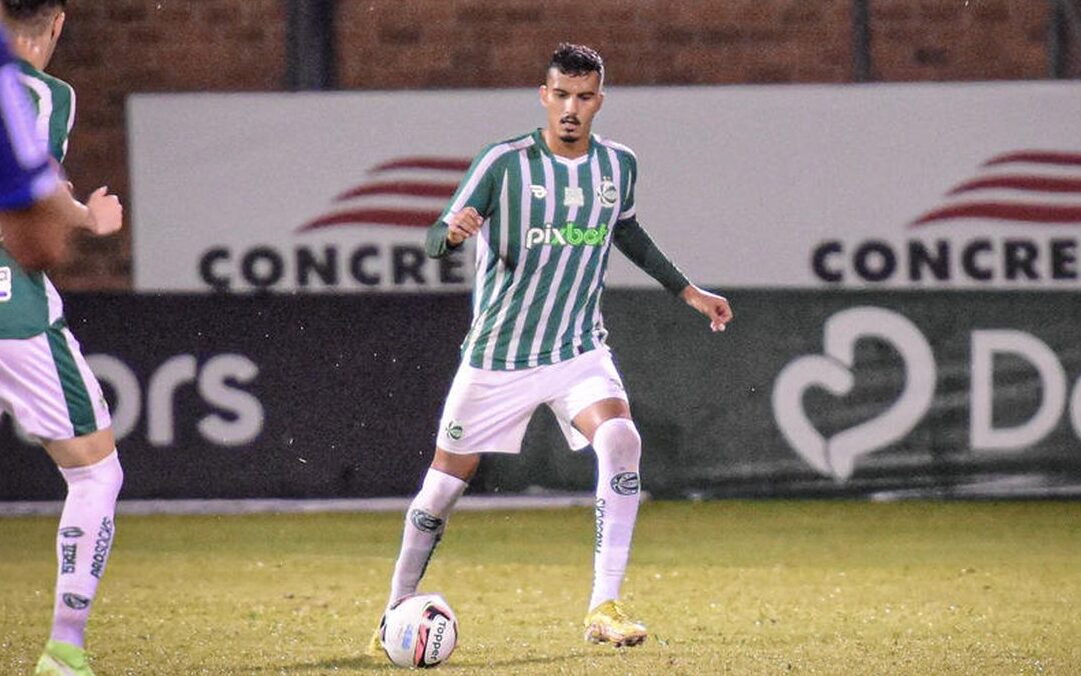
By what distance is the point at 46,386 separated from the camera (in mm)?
5238

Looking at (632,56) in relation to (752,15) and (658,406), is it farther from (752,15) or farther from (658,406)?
(658,406)

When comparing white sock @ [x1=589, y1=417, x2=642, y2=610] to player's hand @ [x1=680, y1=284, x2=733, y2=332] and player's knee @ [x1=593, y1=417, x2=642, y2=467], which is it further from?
player's hand @ [x1=680, y1=284, x2=733, y2=332]

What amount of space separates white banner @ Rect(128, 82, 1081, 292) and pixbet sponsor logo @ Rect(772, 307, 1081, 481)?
0.24 metres

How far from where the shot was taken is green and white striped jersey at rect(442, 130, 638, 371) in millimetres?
6344

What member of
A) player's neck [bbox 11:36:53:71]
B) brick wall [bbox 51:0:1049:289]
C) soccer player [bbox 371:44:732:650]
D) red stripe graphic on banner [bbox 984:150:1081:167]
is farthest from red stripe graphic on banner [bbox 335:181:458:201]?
player's neck [bbox 11:36:53:71]

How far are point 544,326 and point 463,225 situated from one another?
53cm

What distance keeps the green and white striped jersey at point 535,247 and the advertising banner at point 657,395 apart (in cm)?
407

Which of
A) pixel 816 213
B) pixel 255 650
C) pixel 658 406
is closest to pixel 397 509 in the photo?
pixel 658 406

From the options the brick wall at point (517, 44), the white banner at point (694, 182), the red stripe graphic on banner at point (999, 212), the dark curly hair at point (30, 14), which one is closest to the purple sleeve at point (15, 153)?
the dark curly hair at point (30, 14)

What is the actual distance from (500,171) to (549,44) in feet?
18.3

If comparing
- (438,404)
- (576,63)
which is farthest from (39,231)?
(438,404)

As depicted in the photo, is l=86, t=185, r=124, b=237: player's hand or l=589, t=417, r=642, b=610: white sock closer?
l=86, t=185, r=124, b=237: player's hand

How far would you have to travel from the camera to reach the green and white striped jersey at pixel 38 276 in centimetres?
510

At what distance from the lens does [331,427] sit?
1061cm
